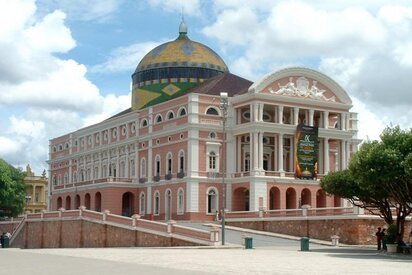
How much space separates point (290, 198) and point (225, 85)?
1286 cm

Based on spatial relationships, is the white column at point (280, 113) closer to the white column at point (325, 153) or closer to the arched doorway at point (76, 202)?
the white column at point (325, 153)

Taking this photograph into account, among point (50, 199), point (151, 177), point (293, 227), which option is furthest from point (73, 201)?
point (293, 227)

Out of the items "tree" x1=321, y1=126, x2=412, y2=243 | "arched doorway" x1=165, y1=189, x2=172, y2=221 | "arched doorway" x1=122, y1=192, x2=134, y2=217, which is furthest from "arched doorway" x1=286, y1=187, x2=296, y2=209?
"tree" x1=321, y1=126, x2=412, y2=243

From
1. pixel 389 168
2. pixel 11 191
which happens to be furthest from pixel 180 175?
pixel 389 168

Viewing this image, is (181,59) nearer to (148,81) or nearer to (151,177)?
(148,81)

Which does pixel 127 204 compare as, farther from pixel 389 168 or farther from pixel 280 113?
pixel 389 168

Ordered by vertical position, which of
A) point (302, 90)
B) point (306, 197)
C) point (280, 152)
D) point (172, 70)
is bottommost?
point (306, 197)

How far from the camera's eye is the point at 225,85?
75625mm

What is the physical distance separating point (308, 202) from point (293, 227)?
13.5 m

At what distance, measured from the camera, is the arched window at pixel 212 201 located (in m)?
70.3

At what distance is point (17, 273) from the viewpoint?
2486 centimetres

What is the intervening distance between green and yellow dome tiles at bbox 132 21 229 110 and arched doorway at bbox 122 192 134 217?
9998 mm

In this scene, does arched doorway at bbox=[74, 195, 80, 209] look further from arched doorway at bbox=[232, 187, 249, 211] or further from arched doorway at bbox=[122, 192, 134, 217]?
arched doorway at bbox=[232, 187, 249, 211]

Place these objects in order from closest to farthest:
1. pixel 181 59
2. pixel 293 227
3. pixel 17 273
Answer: pixel 17 273
pixel 293 227
pixel 181 59
